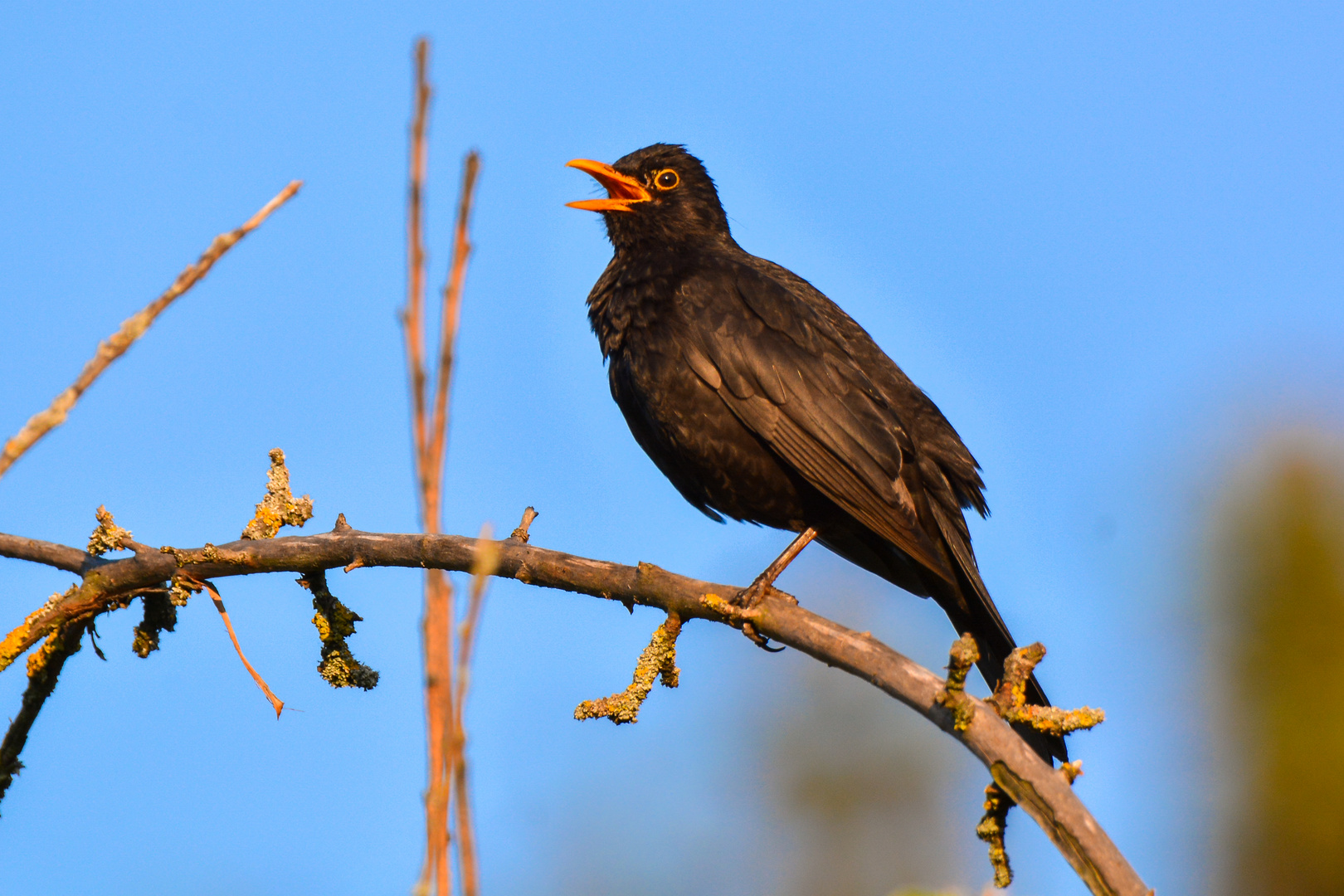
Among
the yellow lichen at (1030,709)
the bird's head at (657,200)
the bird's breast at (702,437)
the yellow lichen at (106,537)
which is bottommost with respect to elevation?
the yellow lichen at (1030,709)

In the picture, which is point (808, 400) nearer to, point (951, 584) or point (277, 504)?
point (951, 584)

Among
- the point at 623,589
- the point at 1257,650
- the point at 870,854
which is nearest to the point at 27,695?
the point at 623,589

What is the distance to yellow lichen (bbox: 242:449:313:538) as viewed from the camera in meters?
3.78

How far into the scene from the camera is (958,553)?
15.0ft

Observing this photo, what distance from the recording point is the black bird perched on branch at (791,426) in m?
4.52

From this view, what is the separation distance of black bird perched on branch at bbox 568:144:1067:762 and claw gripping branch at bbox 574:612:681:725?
64 cm

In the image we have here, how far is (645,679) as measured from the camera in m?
3.49

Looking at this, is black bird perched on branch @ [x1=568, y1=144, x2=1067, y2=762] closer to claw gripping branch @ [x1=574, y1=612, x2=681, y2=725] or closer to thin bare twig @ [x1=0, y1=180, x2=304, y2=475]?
claw gripping branch @ [x1=574, y1=612, x2=681, y2=725]

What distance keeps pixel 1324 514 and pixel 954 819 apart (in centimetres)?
548

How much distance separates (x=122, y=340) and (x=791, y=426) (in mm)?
3214

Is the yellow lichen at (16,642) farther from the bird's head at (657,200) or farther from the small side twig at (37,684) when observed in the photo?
the bird's head at (657,200)

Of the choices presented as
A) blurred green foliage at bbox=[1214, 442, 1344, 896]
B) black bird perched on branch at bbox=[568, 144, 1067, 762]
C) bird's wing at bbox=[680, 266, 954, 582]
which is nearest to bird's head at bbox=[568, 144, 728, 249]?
black bird perched on branch at bbox=[568, 144, 1067, 762]

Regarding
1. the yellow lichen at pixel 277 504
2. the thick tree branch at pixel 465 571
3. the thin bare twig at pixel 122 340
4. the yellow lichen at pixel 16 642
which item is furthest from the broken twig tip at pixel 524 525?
the thin bare twig at pixel 122 340

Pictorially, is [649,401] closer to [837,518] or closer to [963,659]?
[837,518]
